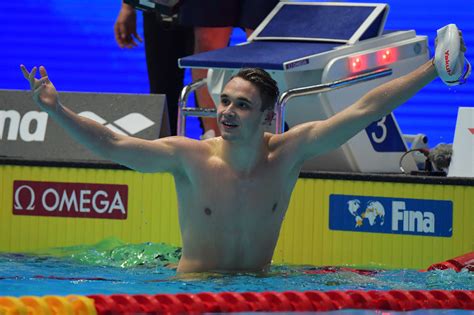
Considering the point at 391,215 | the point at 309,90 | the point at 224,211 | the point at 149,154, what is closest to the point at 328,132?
the point at 224,211

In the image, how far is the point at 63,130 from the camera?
642 centimetres

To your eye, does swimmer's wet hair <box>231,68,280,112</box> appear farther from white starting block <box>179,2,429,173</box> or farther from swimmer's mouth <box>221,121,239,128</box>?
white starting block <box>179,2,429,173</box>

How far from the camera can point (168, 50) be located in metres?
6.92

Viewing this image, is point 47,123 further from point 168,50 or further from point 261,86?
point 261,86

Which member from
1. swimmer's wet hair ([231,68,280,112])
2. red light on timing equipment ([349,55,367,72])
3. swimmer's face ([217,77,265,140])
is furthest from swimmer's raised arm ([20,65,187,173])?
red light on timing equipment ([349,55,367,72])

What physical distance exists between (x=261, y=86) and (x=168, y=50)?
2.45 metres

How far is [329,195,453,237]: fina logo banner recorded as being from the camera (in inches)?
223

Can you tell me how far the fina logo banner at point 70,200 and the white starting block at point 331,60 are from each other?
0.67 metres

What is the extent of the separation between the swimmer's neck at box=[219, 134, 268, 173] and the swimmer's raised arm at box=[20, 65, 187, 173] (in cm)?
17

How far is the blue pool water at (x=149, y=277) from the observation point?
4391mm

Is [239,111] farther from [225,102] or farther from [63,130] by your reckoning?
[63,130]

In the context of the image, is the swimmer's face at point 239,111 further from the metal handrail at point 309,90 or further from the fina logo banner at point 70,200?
the fina logo banner at point 70,200

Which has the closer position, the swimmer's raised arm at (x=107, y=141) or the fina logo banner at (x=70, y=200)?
the swimmer's raised arm at (x=107, y=141)

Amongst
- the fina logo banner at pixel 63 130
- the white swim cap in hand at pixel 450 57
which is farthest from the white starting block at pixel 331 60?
the white swim cap in hand at pixel 450 57
